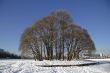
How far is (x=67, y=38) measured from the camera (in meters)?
41.2

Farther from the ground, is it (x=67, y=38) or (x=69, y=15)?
(x=69, y=15)

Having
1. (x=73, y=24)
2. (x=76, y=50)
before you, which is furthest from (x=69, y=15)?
(x=76, y=50)

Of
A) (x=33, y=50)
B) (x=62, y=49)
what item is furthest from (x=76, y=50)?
(x=33, y=50)

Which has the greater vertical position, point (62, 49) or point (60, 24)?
point (60, 24)

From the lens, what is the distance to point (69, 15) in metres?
42.4

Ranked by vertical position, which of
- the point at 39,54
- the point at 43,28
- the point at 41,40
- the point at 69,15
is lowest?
the point at 39,54

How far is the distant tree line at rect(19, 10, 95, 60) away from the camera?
40.4 metres

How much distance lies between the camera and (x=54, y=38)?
40.5 metres

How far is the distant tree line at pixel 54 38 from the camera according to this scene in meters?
40.4

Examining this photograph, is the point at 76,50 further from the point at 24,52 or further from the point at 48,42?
the point at 24,52

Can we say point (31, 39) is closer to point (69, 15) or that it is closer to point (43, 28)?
point (43, 28)

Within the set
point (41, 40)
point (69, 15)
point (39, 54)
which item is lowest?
point (39, 54)

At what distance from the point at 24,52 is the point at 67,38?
368 inches

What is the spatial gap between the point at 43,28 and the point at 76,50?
8594 mm
